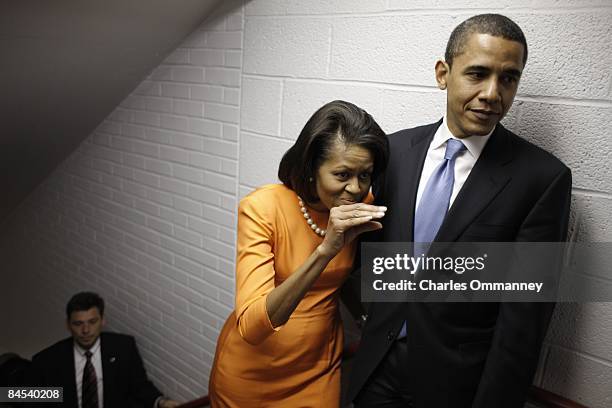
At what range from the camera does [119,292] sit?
158 inches

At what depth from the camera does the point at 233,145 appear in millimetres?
2879

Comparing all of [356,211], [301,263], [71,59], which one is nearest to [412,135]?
[356,211]

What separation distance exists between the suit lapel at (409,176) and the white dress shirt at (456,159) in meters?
0.02

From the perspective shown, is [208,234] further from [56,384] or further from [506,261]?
[506,261]

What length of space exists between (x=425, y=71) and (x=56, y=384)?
2.91 m

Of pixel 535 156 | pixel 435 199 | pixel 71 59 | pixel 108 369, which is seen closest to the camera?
pixel 535 156

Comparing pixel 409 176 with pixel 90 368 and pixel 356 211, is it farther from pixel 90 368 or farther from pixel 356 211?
pixel 90 368

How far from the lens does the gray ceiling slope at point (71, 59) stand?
2471 millimetres

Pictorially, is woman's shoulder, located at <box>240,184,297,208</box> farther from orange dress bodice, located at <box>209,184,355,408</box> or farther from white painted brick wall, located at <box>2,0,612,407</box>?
white painted brick wall, located at <box>2,0,612,407</box>

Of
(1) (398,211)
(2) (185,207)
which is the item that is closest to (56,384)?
(2) (185,207)

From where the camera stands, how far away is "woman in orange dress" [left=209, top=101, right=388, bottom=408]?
A: 1.49m

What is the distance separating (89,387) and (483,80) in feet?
10.3

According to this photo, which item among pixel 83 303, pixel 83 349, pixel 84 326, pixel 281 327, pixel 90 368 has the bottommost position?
pixel 90 368

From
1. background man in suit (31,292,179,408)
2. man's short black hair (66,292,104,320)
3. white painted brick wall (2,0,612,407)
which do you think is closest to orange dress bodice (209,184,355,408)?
white painted brick wall (2,0,612,407)
